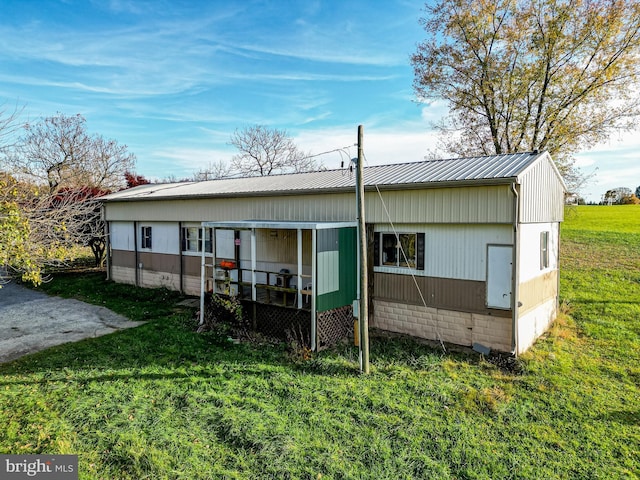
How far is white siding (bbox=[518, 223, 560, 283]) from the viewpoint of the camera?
8094 millimetres

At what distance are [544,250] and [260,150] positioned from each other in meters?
28.1

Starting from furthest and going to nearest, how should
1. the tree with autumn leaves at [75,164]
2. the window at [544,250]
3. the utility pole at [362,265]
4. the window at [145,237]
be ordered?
1. the tree with autumn leaves at [75,164]
2. the window at [145,237]
3. the window at [544,250]
4. the utility pole at [362,265]

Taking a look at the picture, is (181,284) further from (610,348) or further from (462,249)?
(610,348)

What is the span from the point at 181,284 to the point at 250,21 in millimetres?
9087

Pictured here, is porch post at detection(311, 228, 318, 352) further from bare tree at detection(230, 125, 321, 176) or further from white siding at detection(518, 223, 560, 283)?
bare tree at detection(230, 125, 321, 176)

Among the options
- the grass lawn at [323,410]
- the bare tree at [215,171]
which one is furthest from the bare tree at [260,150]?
the grass lawn at [323,410]

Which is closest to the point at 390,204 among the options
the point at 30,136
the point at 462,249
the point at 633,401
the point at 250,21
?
the point at 462,249

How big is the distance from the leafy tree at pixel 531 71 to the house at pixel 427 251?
29.4 feet

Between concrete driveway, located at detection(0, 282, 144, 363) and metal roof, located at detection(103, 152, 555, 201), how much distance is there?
4556 mm

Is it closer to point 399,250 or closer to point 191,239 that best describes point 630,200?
point 399,250

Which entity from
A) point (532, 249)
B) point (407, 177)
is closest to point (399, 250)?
point (407, 177)

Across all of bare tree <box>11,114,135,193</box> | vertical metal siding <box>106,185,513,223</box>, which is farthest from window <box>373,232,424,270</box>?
bare tree <box>11,114,135,193</box>

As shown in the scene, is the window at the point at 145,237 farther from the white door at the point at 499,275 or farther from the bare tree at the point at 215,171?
the bare tree at the point at 215,171

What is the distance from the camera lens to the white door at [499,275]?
776 centimetres
